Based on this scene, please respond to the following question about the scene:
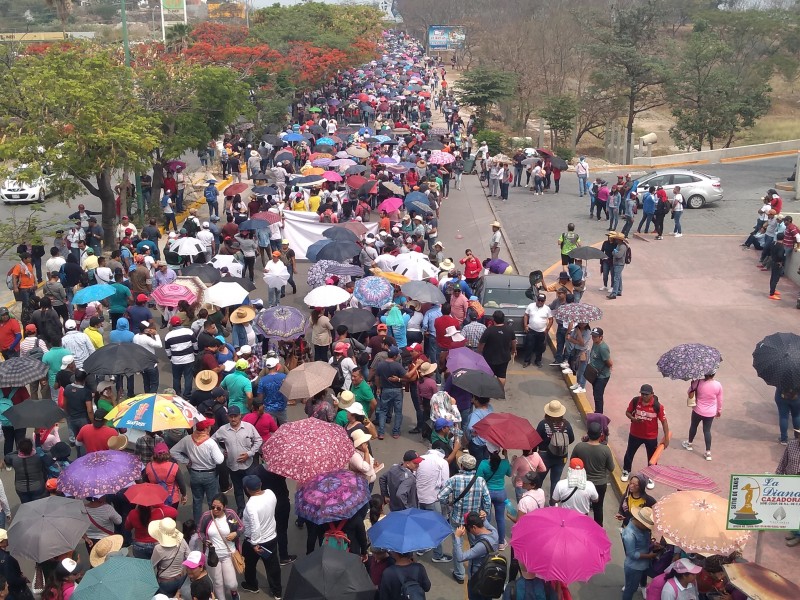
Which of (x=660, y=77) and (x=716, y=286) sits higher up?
(x=660, y=77)

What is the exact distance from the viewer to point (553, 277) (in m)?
20.5

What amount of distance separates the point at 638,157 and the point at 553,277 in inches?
849

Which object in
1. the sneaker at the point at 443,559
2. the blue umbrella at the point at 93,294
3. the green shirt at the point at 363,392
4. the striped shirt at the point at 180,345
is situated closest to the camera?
the sneaker at the point at 443,559

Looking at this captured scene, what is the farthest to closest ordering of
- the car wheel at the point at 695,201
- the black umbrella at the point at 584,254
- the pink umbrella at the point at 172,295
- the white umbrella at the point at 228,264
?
the car wheel at the point at 695,201 → the black umbrella at the point at 584,254 → the white umbrella at the point at 228,264 → the pink umbrella at the point at 172,295

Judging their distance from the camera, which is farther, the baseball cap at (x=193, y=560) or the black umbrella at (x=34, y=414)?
the black umbrella at (x=34, y=414)

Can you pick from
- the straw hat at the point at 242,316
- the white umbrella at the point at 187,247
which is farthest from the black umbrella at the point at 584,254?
the white umbrella at the point at 187,247

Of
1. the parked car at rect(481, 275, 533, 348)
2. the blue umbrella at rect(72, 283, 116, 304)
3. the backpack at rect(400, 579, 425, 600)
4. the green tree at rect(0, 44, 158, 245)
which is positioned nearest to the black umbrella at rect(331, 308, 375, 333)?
the parked car at rect(481, 275, 533, 348)

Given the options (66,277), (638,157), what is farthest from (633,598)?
(638,157)

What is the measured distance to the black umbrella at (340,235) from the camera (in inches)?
A: 698

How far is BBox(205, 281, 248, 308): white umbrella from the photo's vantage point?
14164 millimetres

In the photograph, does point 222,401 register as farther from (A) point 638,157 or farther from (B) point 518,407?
(A) point 638,157

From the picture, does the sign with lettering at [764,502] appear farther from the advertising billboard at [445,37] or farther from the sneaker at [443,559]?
the advertising billboard at [445,37]

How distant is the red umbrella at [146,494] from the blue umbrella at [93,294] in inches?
244

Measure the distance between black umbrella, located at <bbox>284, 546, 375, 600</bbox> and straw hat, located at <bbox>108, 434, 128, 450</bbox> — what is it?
3.41 m
